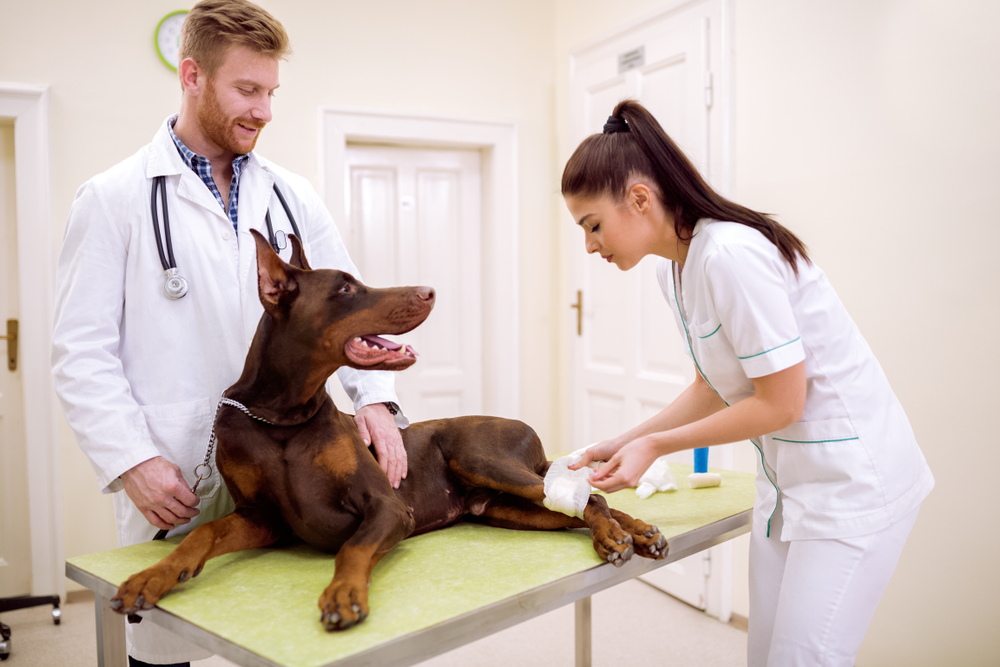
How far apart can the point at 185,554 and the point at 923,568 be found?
7.88ft

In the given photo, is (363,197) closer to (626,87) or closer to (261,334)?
(626,87)

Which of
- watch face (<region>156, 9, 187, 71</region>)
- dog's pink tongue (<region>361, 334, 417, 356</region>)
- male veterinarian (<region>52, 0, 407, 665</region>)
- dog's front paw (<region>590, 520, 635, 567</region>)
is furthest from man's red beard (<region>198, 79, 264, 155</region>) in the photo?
watch face (<region>156, 9, 187, 71</region>)

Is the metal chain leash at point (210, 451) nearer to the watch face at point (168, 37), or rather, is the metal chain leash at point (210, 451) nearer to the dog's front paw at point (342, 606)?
the dog's front paw at point (342, 606)

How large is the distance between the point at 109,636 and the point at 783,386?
1.34 m

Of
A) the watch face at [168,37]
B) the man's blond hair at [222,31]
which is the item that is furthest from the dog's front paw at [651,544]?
the watch face at [168,37]

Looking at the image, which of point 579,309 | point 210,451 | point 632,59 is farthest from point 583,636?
point 632,59

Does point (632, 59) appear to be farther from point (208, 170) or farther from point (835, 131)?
point (208, 170)

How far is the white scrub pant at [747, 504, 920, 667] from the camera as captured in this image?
4.43 ft

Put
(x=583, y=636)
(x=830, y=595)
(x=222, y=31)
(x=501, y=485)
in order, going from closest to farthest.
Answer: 1. (x=830, y=595)
2. (x=222, y=31)
3. (x=501, y=485)
4. (x=583, y=636)

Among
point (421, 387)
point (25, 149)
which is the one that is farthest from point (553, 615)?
point (25, 149)

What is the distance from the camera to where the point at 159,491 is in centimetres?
137

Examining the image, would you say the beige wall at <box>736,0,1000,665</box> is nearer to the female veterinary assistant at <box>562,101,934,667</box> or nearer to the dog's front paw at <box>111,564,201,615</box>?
the female veterinary assistant at <box>562,101,934,667</box>

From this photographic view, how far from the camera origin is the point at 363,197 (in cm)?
414

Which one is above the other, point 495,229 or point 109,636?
point 495,229
